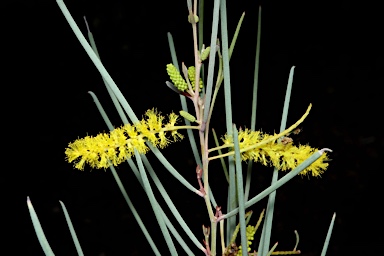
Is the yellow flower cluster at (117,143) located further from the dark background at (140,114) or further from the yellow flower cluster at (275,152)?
the dark background at (140,114)

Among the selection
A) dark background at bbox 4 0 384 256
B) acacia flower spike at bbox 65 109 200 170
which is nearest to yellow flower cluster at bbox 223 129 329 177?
acacia flower spike at bbox 65 109 200 170

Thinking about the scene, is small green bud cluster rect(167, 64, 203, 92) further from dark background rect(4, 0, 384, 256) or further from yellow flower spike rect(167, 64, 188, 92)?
dark background rect(4, 0, 384, 256)

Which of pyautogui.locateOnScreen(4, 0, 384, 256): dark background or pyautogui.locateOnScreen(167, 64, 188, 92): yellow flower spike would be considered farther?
pyautogui.locateOnScreen(4, 0, 384, 256): dark background

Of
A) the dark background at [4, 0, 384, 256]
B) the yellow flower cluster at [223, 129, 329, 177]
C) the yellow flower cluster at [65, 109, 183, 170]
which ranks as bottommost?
the yellow flower cluster at [223, 129, 329, 177]

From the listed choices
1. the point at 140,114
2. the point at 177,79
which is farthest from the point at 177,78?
the point at 140,114

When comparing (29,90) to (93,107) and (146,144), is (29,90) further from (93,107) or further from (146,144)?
(146,144)

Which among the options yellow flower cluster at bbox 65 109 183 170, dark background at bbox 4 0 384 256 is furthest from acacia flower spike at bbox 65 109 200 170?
dark background at bbox 4 0 384 256

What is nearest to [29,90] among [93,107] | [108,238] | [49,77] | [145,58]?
[49,77]

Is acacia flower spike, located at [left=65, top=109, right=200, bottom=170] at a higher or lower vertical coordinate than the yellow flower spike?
lower
